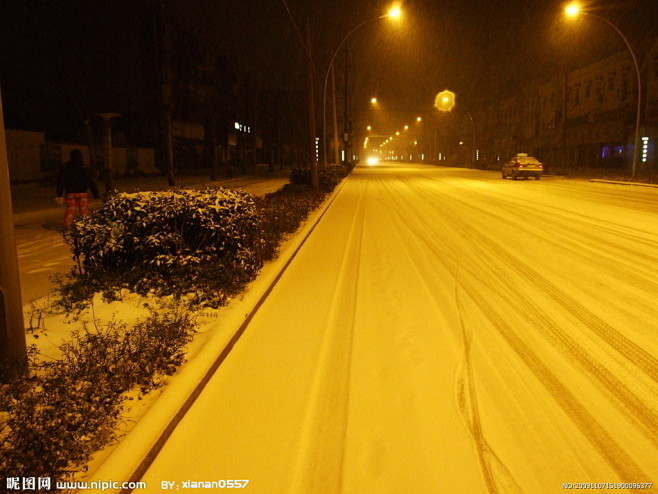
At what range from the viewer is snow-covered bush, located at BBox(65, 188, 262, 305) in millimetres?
6781

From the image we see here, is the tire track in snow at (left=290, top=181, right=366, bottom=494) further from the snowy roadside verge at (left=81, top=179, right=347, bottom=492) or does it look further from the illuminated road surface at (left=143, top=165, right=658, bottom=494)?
the snowy roadside verge at (left=81, top=179, right=347, bottom=492)

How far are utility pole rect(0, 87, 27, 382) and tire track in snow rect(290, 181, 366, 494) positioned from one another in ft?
7.28

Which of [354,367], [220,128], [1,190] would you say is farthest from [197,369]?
[220,128]

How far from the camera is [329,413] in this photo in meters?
3.82

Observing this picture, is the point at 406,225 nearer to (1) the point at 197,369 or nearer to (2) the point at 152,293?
(2) the point at 152,293

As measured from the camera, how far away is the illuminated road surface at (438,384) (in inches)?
124

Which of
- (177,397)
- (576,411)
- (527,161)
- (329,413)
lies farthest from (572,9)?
(177,397)

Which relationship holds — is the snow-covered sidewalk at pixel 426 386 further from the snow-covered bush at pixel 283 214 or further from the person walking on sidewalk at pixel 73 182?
the person walking on sidewalk at pixel 73 182

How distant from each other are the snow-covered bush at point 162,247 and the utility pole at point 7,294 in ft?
7.45

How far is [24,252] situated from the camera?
10.1m

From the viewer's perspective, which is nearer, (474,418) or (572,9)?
(474,418)

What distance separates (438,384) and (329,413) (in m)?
0.93

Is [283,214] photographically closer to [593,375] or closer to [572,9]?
[593,375]

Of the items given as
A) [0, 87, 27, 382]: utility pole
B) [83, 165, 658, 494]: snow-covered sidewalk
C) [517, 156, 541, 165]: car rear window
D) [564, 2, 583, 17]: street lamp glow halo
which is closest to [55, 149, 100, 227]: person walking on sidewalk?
[83, 165, 658, 494]: snow-covered sidewalk
